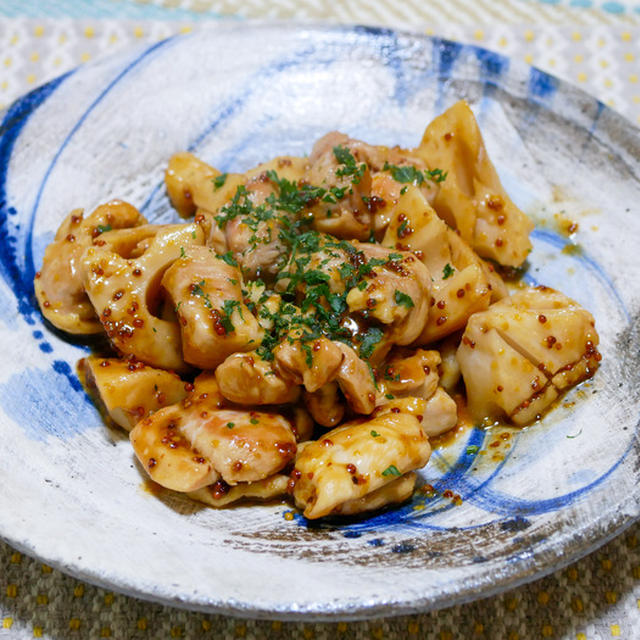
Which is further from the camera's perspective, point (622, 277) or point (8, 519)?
point (622, 277)

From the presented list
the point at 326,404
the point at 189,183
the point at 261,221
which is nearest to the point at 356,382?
the point at 326,404

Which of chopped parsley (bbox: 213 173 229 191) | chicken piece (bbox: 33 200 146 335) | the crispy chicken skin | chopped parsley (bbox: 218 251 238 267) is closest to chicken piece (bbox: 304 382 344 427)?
the crispy chicken skin

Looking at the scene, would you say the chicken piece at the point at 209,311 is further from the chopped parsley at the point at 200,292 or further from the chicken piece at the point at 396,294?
the chicken piece at the point at 396,294

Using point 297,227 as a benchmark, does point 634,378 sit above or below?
below

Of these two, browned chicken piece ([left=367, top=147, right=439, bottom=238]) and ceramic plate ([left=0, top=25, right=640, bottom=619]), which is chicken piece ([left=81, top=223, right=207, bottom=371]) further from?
browned chicken piece ([left=367, top=147, right=439, bottom=238])

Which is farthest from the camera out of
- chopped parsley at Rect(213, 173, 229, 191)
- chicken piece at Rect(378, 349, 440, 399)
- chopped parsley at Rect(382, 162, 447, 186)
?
chopped parsley at Rect(213, 173, 229, 191)

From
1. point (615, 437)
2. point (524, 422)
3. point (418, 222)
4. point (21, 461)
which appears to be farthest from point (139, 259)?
point (615, 437)

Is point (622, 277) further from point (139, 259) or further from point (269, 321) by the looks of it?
point (139, 259)
